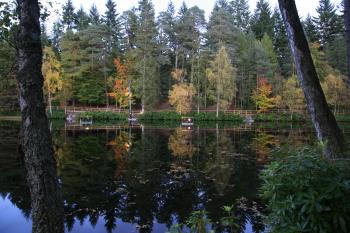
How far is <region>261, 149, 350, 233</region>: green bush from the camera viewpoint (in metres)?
3.20

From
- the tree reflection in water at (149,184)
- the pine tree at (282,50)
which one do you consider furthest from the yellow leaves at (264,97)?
the tree reflection in water at (149,184)

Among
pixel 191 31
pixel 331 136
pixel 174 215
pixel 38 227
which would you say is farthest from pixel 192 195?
pixel 191 31

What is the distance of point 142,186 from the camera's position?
480 inches

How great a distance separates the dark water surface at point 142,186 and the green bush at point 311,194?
6.94 feet

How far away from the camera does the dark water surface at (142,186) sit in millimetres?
9273

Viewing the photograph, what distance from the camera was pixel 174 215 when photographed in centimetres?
962

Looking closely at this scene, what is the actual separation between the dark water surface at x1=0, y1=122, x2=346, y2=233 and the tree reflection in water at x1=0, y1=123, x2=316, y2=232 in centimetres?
2

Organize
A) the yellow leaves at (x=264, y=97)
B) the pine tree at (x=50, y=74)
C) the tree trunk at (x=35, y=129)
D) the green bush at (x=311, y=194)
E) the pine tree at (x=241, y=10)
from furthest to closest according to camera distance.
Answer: the pine tree at (x=241, y=10) → the yellow leaves at (x=264, y=97) → the pine tree at (x=50, y=74) → the tree trunk at (x=35, y=129) → the green bush at (x=311, y=194)

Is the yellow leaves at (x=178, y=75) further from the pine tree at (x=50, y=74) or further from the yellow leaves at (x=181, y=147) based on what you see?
the yellow leaves at (x=181, y=147)

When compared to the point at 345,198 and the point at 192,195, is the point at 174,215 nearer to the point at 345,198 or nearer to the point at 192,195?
the point at 192,195

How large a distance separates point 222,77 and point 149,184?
3462 centimetres

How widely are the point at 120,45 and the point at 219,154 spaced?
42363 millimetres

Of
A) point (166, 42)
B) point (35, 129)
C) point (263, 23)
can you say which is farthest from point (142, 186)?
point (263, 23)

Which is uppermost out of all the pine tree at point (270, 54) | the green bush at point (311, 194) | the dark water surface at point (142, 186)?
the pine tree at point (270, 54)
